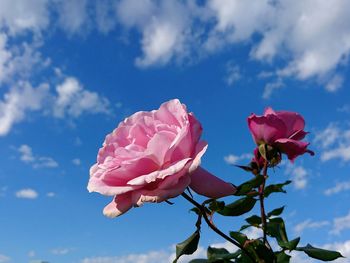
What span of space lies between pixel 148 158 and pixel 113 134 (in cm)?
32

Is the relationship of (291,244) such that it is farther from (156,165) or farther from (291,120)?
(156,165)

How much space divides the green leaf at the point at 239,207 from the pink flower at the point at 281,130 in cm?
39

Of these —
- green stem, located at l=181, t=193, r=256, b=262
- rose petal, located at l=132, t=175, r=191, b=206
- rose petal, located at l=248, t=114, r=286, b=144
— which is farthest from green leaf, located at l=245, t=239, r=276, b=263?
rose petal, located at l=132, t=175, r=191, b=206

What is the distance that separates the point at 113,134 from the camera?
227 cm

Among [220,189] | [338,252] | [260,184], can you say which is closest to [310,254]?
[338,252]

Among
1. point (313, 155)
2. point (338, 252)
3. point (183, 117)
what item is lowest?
point (338, 252)

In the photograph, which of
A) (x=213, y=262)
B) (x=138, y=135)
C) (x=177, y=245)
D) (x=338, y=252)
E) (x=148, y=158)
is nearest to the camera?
(x=148, y=158)

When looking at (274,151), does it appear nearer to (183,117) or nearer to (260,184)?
(260,184)

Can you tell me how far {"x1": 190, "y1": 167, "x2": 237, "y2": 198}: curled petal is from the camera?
6.84 ft

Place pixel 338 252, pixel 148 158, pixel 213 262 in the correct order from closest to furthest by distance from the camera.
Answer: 1. pixel 148 158
2. pixel 338 252
3. pixel 213 262

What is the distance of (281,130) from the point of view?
2826mm

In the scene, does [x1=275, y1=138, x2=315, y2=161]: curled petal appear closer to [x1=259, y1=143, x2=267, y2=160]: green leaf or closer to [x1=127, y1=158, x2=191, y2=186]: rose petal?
[x1=259, y1=143, x2=267, y2=160]: green leaf

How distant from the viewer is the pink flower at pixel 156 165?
1954mm

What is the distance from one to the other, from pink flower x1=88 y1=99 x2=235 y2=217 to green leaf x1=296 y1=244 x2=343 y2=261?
1.08 meters
